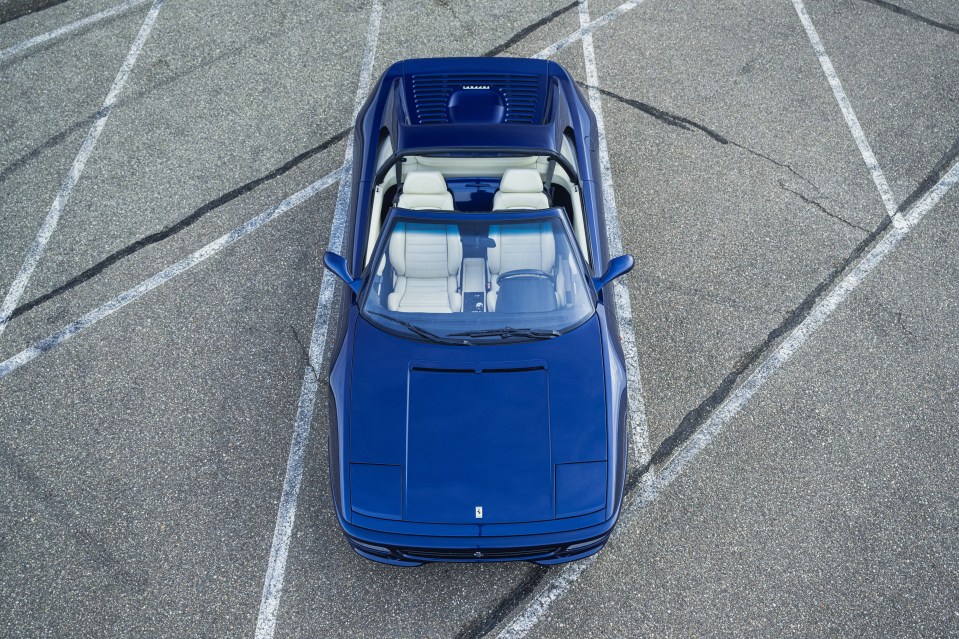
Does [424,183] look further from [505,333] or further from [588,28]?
[588,28]

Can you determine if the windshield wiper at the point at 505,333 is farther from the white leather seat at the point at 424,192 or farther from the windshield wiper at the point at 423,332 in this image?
the white leather seat at the point at 424,192

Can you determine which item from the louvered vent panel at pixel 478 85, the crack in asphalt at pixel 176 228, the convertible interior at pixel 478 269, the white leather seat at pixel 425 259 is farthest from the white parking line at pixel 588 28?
the white leather seat at pixel 425 259

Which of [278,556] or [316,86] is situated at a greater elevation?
[316,86]

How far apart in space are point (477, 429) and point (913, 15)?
7.56m

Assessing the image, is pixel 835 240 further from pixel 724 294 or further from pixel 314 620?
pixel 314 620

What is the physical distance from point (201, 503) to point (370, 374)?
1.63 meters

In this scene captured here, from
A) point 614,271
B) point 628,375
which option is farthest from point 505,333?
point 628,375

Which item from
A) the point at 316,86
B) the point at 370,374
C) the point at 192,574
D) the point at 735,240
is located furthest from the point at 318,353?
the point at 735,240

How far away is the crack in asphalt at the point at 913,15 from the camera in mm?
7473

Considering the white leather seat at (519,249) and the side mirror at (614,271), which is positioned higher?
the white leather seat at (519,249)

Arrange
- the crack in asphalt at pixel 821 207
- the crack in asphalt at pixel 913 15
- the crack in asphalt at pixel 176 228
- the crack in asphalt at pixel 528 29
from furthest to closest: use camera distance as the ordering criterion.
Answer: the crack in asphalt at pixel 913 15, the crack in asphalt at pixel 528 29, the crack in asphalt at pixel 821 207, the crack in asphalt at pixel 176 228

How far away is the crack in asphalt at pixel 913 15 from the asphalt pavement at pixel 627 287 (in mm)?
34

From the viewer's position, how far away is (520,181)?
15.0 ft

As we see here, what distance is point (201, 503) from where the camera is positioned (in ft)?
14.7
